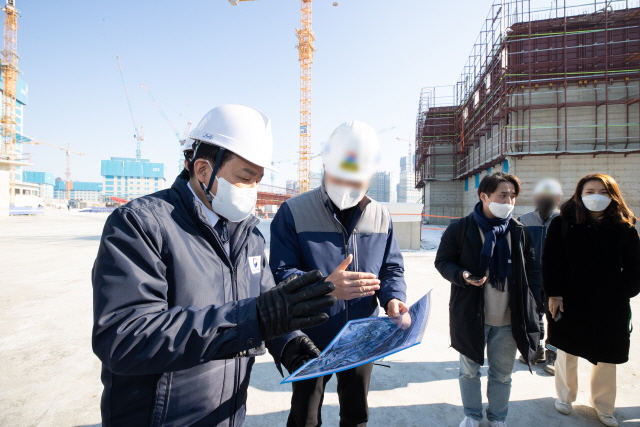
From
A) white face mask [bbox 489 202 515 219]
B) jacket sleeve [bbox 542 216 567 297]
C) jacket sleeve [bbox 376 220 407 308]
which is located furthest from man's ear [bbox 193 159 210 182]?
jacket sleeve [bbox 542 216 567 297]

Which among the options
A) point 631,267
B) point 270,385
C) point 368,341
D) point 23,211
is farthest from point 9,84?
point 631,267

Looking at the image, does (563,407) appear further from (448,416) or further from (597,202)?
(597,202)

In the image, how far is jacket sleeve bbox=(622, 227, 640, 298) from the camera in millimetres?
2570

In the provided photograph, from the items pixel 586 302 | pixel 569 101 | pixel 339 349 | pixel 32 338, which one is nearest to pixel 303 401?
pixel 339 349

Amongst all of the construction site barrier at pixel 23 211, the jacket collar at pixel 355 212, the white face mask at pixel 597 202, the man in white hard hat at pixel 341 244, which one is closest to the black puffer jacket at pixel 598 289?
the white face mask at pixel 597 202

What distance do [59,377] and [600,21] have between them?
79.7 ft

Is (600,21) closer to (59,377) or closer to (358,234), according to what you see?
(358,234)

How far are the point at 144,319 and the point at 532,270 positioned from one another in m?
2.85

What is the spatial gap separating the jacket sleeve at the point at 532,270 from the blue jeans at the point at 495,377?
0.41 m

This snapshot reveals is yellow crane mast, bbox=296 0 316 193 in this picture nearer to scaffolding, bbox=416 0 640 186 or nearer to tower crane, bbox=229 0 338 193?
tower crane, bbox=229 0 338 193

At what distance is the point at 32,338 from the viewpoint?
3.88 m

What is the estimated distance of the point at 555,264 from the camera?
9.12 feet

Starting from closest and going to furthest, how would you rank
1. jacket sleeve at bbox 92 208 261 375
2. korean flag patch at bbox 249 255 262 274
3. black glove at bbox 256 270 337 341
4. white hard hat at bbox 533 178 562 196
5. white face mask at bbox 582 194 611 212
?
jacket sleeve at bbox 92 208 261 375 → black glove at bbox 256 270 337 341 → korean flag patch at bbox 249 255 262 274 → white face mask at bbox 582 194 611 212 → white hard hat at bbox 533 178 562 196

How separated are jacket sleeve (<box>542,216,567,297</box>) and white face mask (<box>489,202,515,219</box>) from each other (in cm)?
68
